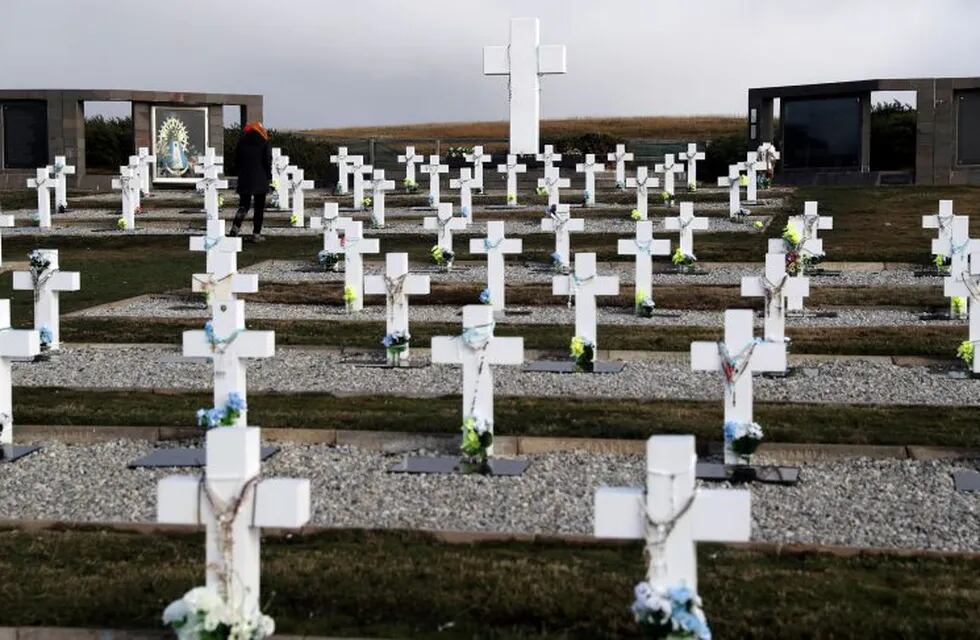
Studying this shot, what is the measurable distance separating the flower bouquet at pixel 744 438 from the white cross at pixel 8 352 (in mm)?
4868

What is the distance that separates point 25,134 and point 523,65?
13.2 metres

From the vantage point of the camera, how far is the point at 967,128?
35.1 m

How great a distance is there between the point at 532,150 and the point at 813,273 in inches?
678

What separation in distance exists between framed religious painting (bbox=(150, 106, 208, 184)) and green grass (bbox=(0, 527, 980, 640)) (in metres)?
32.4

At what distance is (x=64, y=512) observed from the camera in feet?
29.7

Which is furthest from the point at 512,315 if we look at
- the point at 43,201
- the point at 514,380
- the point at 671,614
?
the point at 43,201

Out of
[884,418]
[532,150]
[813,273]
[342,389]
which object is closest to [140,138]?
[532,150]

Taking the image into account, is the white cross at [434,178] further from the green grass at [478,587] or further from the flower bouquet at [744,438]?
the green grass at [478,587]

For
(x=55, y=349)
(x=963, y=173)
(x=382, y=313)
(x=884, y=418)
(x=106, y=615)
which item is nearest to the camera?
(x=106, y=615)

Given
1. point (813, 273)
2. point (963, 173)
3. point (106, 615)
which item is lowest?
point (106, 615)

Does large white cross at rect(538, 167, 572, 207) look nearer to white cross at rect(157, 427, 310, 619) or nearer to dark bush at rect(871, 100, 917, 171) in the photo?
dark bush at rect(871, 100, 917, 171)

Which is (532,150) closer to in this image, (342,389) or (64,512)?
(342,389)

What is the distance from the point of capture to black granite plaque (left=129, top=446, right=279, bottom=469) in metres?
10.2

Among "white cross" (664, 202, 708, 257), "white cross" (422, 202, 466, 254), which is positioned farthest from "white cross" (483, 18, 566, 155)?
"white cross" (664, 202, 708, 257)
